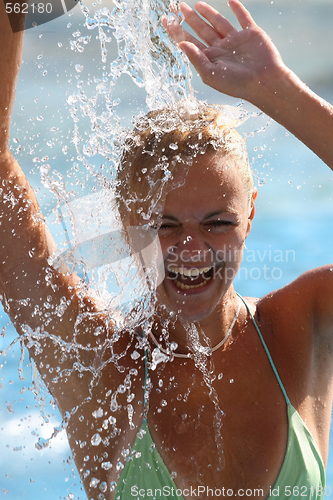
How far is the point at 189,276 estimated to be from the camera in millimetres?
1822

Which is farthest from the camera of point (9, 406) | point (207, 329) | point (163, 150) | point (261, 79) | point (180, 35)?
point (9, 406)

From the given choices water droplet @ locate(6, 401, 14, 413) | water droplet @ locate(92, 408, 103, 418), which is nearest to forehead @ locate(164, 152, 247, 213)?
water droplet @ locate(92, 408, 103, 418)

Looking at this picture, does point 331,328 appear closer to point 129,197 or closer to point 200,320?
point 200,320

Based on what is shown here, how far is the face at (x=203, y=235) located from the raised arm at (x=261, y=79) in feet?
0.96

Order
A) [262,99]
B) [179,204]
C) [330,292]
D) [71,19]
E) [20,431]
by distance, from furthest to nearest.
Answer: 1. [71,19]
2. [20,431]
3. [330,292]
4. [179,204]
5. [262,99]

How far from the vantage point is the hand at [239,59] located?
149 centimetres

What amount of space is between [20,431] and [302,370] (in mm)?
2716

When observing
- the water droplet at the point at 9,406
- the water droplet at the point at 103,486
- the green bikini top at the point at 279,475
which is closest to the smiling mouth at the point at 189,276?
the green bikini top at the point at 279,475

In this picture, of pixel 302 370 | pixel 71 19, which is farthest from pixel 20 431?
pixel 71 19

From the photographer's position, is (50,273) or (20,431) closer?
(50,273)

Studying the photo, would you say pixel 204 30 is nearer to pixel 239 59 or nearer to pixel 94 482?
pixel 239 59

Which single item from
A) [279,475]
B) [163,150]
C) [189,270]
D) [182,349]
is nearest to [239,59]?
[163,150]

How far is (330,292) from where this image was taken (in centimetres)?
189

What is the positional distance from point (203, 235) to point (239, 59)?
22.0 inches
